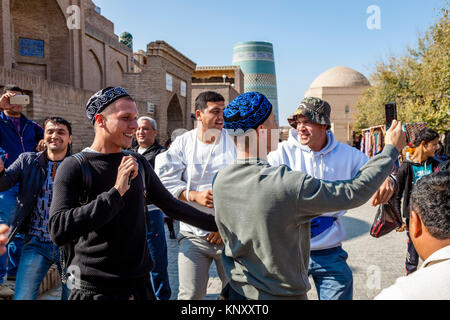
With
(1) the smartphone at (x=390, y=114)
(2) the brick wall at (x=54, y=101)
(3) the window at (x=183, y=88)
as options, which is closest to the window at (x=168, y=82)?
(3) the window at (x=183, y=88)

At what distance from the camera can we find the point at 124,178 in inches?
75.8

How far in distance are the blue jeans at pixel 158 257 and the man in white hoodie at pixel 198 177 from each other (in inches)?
33.1

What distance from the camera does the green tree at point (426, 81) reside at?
13211mm

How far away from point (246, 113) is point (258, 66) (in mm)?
67563

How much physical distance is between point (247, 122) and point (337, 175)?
4.06 feet

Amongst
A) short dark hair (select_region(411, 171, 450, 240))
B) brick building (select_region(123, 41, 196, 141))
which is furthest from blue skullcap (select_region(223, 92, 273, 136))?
brick building (select_region(123, 41, 196, 141))

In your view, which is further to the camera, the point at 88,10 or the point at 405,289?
the point at 88,10

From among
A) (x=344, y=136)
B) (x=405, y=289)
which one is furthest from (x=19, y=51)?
(x=344, y=136)

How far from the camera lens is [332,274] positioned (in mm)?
2619

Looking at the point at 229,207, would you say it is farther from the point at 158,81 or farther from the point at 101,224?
the point at 158,81

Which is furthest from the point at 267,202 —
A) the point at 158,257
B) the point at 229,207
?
the point at 158,257

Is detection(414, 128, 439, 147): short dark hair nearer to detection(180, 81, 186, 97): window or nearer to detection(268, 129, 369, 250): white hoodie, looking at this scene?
detection(268, 129, 369, 250): white hoodie

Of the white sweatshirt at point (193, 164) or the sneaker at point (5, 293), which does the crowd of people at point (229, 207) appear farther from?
the sneaker at point (5, 293)

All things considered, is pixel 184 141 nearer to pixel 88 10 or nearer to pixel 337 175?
pixel 337 175
